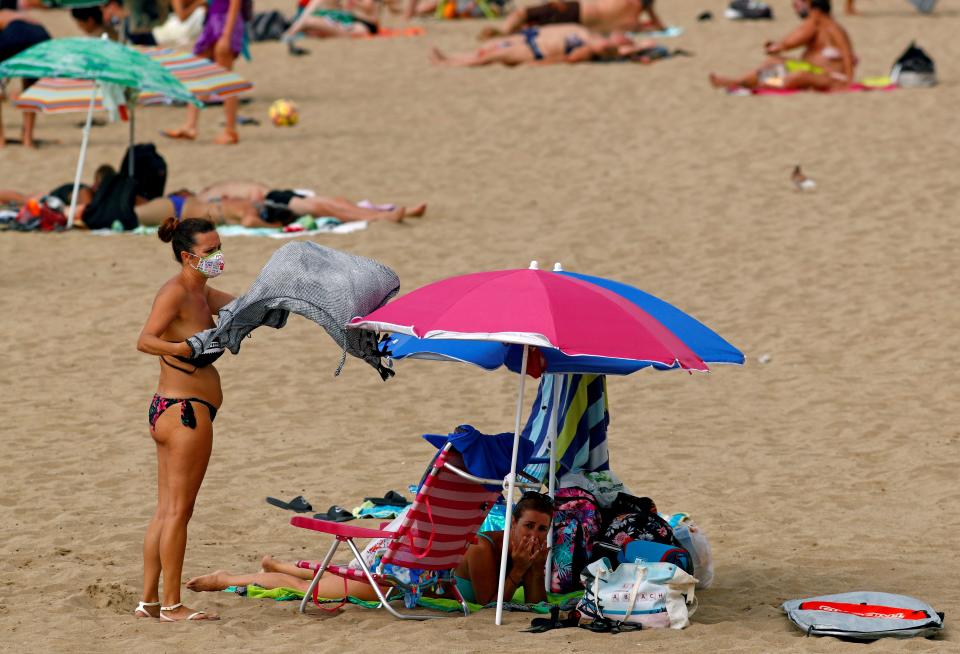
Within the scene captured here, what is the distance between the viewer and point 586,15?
19.4 metres

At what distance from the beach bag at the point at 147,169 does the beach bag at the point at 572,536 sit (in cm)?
711

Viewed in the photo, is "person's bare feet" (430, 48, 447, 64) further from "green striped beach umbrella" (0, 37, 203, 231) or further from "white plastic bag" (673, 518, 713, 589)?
"white plastic bag" (673, 518, 713, 589)

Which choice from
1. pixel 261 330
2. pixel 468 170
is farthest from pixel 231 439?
pixel 468 170

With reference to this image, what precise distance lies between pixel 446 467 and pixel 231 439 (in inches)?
123

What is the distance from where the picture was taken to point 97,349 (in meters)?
10.0

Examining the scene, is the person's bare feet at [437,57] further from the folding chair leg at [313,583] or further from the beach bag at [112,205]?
the folding chair leg at [313,583]

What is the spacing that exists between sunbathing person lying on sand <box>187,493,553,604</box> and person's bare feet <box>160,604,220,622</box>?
334 millimetres

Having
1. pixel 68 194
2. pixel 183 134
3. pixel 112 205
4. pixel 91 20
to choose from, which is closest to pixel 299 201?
pixel 112 205

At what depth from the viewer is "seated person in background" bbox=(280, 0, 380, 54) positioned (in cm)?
2114

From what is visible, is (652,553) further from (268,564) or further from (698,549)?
(268,564)

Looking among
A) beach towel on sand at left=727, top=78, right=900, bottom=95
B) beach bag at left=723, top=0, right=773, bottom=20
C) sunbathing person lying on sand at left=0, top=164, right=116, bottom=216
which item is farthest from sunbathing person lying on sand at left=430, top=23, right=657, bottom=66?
sunbathing person lying on sand at left=0, top=164, right=116, bottom=216

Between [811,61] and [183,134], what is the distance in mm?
6541

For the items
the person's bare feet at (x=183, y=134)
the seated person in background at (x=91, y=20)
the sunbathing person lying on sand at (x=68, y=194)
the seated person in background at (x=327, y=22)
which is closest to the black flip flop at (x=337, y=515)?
the sunbathing person lying on sand at (x=68, y=194)

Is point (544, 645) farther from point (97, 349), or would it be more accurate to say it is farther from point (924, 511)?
point (97, 349)
